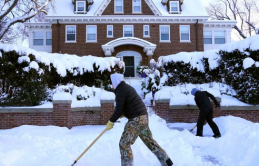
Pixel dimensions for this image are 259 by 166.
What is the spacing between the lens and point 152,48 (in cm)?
2275

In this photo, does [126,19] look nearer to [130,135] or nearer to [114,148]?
[114,148]

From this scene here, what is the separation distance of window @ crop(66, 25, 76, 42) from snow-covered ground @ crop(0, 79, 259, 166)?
17.0 meters

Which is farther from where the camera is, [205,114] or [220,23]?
Answer: [220,23]

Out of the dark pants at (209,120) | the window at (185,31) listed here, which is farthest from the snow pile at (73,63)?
the window at (185,31)

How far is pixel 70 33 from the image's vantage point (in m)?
24.4

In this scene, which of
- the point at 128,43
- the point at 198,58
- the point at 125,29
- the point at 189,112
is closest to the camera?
the point at 189,112

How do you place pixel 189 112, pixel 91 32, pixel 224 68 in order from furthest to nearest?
pixel 91 32 → pixel 224 68 → pixel 189 112

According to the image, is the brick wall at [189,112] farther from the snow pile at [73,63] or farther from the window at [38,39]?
the window at [38,39]

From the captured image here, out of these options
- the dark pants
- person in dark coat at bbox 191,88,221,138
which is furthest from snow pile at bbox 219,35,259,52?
the dark pants

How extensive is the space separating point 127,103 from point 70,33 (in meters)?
21.3

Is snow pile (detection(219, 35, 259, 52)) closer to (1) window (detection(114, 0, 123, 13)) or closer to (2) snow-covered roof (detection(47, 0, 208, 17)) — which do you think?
(2) snow-covered roof (detection(47, 0, 208, 17))

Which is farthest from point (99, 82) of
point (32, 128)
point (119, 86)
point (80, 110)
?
point (119, 86)

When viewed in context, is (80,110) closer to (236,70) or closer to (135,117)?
(135,117)

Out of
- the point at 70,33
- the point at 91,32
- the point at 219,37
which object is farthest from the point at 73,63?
the point at 219,37
